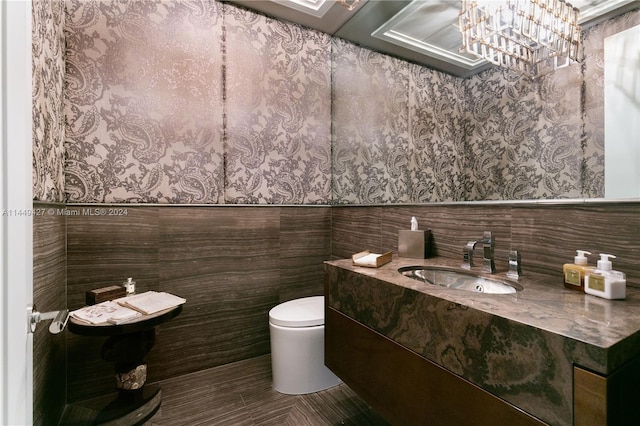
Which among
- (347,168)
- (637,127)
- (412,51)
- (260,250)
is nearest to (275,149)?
(347,168)

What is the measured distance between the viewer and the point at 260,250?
2115 millimetres

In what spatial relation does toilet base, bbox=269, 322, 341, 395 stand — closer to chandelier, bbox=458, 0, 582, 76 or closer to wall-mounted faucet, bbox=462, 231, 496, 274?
wall-mounted faucet, bbox=462, 231, 496, 274

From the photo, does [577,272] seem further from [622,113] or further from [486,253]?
[622,113]

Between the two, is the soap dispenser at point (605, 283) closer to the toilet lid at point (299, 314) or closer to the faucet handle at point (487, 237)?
the faucet handle at point (487, 237)

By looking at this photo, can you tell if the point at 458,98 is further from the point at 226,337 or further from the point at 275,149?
the point at 226,337

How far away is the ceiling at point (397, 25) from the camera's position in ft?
5.26

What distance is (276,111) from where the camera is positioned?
7.14 ft

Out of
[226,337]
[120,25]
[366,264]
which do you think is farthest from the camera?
[226,337]

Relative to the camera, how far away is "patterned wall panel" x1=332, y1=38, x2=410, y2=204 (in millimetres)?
1926

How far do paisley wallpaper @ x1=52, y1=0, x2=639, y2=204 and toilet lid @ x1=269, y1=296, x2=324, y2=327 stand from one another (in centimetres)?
79

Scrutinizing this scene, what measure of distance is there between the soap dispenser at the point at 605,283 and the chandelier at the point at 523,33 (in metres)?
0.83

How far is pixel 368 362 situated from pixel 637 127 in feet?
4.09

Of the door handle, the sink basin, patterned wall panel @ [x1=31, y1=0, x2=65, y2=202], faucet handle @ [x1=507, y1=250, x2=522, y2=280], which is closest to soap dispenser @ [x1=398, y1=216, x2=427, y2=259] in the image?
the sink basin

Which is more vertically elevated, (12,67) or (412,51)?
(412,51)
